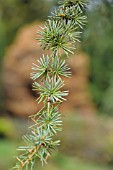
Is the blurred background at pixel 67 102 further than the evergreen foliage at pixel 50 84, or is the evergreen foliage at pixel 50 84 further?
the blurred background at pixel 67 102

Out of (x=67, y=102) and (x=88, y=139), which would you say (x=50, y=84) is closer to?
(x=88, y=139)

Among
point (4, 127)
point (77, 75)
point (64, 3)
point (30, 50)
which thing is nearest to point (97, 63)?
A: point (77, 75)

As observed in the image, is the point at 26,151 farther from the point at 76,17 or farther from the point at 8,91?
the point at 8,91

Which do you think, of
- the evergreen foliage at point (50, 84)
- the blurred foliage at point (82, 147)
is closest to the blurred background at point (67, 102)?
the blurred foliage at point (82, 147)

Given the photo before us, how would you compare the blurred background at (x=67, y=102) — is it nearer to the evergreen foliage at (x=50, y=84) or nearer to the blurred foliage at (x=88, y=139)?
the blurred foliage at (x=88, y=139)

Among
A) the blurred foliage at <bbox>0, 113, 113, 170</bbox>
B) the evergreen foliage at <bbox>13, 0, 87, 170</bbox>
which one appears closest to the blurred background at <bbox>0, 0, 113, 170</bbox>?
the blurred foliage at <bbox>0, 113, 113, 170</bbox>

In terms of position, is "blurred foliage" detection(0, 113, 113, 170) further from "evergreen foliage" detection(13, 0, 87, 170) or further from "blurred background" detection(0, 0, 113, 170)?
"evergreen foliage" detection(13, 0, 87, 170)
